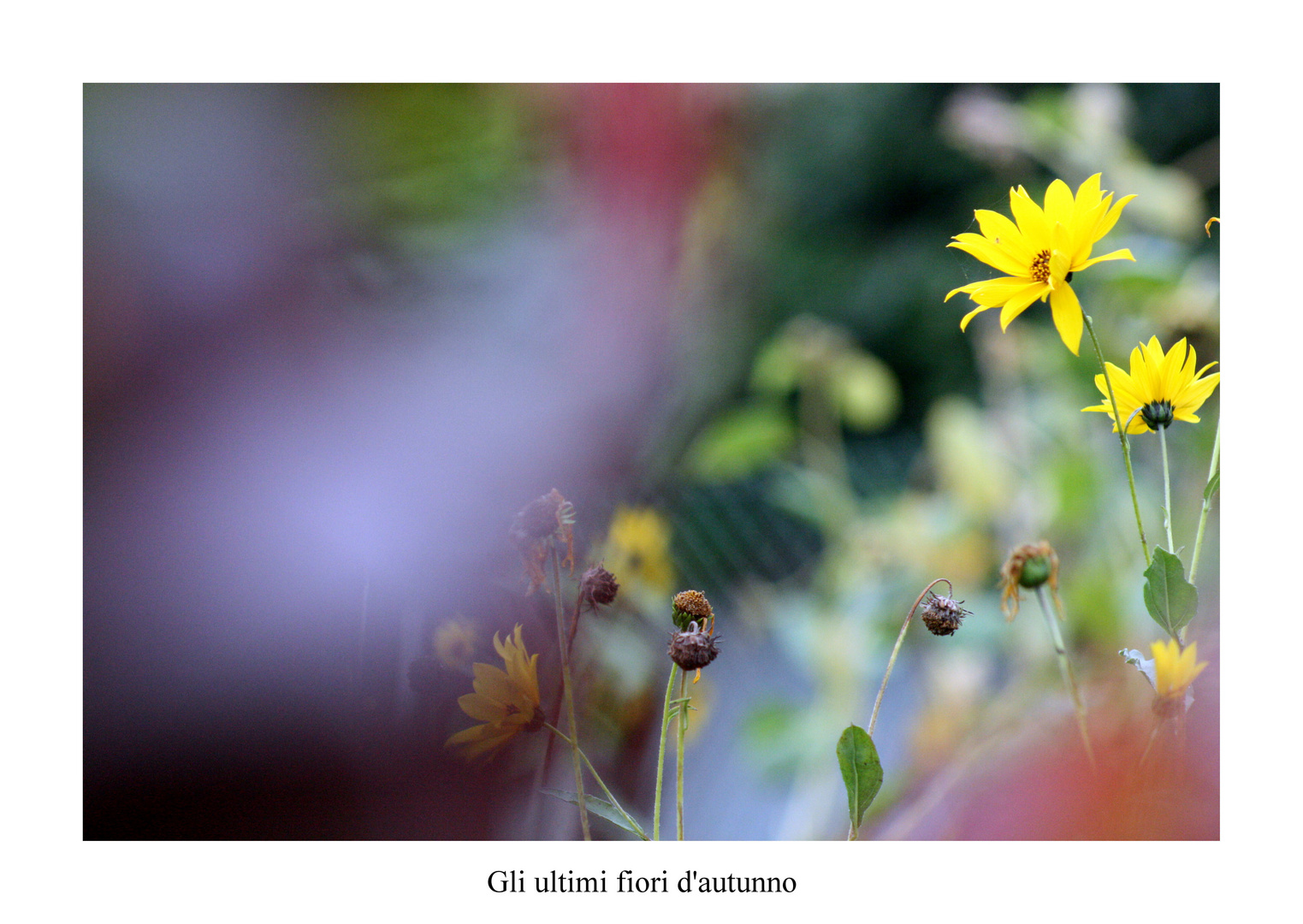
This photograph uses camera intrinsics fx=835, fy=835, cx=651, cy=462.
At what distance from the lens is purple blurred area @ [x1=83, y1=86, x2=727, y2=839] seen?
0.49 m

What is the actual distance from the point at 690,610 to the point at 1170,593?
162 millimetres

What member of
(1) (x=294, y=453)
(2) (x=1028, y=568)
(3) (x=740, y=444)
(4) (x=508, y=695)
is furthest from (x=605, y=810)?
(3) (x=740, y=444)

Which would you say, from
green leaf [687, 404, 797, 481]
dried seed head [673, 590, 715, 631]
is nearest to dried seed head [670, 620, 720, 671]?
dried seed head [673, 590, 715, 631]

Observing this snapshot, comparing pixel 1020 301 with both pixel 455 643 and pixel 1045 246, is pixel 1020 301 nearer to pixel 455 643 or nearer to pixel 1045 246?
pixel 1045 246

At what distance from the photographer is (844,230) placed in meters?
1.25

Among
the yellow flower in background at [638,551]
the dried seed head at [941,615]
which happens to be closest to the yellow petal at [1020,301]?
the dried seed head at [941,615]

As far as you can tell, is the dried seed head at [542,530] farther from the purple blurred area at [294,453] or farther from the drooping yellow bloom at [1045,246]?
the drooping yellow bloom at [1045,246]

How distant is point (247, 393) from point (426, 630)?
0.91 feet

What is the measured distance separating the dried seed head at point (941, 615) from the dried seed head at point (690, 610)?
0.07 metres

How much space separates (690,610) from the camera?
0.29 metres

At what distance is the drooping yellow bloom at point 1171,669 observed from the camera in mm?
275

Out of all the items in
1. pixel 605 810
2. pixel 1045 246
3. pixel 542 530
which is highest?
pixel 1045 246

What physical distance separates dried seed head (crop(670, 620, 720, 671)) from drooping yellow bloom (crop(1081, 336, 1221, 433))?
17cm
